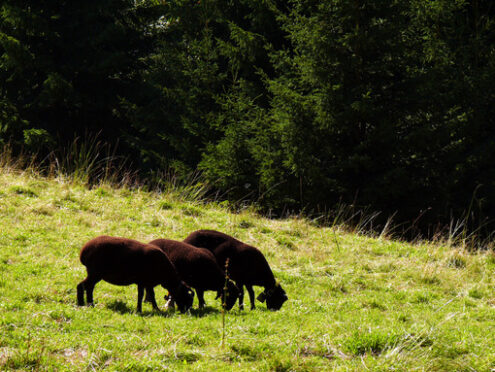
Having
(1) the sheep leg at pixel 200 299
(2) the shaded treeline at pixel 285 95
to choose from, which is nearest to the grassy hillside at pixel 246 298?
(1) the sheep leg at pixel 200 299

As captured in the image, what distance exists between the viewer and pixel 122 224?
9555 millimetres

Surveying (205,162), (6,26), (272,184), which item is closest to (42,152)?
(6,26)

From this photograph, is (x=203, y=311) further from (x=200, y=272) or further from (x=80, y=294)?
(x=80, y=294)

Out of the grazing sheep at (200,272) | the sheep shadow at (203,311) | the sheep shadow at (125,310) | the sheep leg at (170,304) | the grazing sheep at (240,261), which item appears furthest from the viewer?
the grazing sheep at (240,261)

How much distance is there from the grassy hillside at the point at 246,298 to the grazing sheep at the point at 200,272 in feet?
0.87

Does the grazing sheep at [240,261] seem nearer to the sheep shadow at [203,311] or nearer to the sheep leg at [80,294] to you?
the sheep shadow at [203,311]

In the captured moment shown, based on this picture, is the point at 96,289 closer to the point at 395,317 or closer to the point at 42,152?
the point at 395,317

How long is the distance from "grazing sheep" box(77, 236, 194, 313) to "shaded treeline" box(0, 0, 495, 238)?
664cm

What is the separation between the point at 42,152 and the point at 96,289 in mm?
13896

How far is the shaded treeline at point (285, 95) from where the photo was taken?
504 inches

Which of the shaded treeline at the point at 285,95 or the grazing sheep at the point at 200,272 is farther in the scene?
the shaded treeline at the point at 285,95

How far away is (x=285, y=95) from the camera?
13047mm

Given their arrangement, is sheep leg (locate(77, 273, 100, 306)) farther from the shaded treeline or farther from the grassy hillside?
the shaded treeline

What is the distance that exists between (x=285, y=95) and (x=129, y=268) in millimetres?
8392
